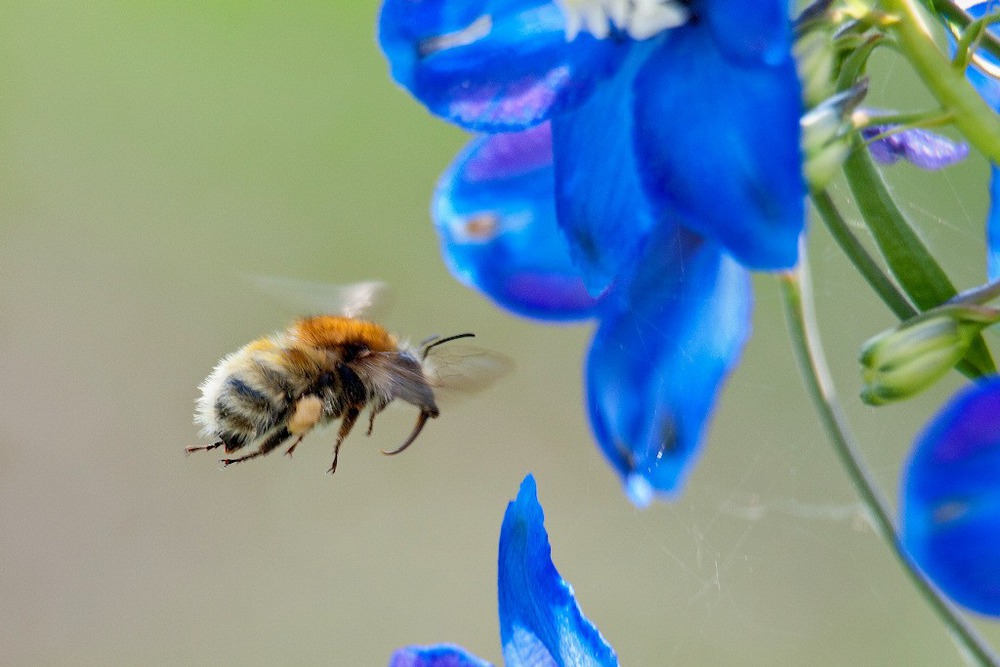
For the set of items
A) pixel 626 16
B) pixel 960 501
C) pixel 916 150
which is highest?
pixel 626 16

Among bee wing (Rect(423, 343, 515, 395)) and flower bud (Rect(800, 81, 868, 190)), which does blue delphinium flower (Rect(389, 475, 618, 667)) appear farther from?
bee wing (Rect(423, 343, 515, 395))


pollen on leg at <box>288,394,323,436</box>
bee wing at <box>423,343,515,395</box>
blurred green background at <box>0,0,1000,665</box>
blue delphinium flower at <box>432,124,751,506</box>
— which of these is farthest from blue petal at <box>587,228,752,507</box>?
blurred green background at <box>0,0,1000,665</box>

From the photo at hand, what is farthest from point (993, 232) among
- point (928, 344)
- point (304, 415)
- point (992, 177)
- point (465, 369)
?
point (304, 415)

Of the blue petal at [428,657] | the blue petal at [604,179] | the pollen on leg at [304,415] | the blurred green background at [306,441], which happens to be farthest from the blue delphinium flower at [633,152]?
the blurred green background at [306,441]

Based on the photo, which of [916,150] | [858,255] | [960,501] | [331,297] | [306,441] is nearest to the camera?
[960,501]

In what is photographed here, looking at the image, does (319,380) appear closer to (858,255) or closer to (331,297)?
(331,297)

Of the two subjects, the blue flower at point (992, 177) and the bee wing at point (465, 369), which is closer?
the blue flower at point (992, 177)

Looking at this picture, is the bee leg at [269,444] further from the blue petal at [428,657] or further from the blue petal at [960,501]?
the blue petal at [960,501]
